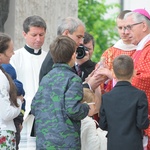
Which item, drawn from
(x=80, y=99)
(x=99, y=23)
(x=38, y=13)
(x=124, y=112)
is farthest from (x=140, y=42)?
(x=99, y=23)

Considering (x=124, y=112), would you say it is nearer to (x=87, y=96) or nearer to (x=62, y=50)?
(x=87, y=96)

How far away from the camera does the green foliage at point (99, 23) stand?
33.6 metres

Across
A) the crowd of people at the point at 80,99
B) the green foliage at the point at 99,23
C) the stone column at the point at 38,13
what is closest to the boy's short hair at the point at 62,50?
the crowd of people at the point at 80,99

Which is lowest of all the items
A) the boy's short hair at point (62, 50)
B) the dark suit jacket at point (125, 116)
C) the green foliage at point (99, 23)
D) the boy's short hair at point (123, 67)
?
the green foliage at point (99, 23)

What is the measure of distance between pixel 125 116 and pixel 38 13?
364 centimetres

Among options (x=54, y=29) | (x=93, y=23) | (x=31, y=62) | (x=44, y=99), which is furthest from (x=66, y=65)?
(x=93, y=23)

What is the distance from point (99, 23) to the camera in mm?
34281

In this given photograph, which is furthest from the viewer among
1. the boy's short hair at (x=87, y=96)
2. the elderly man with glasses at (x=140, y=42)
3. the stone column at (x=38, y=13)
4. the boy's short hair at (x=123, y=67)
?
the stone column at (x=38, y=13)

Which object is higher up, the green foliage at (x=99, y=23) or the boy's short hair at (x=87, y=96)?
the boy's short hair at (x=87, y=96)

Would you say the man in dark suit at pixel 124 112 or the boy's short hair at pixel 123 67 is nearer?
the man in dark suit at pixel 124 112

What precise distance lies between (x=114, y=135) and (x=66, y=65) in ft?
2.39

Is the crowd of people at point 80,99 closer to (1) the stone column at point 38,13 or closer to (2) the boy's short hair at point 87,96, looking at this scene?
(2) the boy's short hair at point 87,96

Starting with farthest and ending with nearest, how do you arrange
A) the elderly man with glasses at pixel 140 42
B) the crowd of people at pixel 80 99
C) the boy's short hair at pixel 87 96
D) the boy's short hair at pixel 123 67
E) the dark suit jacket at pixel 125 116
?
1. the elderly man with glasses at pixel 140 42
2. the boy's short hair at pixel 87 96
3. the boy's short hair at pixel 123 67
4. the dark suit jacket at pixel 125 116
5. the crowd of people at pixel 80 99

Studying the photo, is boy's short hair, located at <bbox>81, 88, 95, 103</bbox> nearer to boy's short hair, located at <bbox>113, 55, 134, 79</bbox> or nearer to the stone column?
boy's short hair, located at <bbox>113, 55, 134, 79</bbox>
